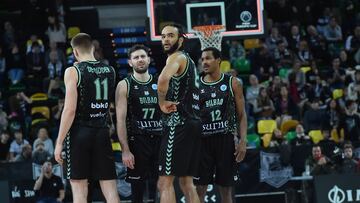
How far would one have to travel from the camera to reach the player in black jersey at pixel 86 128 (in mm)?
10984

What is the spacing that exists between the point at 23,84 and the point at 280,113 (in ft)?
23.2

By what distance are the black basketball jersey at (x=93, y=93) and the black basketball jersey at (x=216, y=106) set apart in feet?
5.84

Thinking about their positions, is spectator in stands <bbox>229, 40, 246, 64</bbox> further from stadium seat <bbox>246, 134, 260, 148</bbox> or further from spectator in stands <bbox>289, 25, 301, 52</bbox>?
stadium seat <bbox>246, 134, 260, 148</bbox>

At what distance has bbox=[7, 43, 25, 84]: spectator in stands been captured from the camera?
24094 mm

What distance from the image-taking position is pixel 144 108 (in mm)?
12383

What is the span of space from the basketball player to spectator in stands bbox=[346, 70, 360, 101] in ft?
32.8

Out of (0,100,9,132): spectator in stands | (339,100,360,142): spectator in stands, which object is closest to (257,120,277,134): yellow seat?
(339,100,360,142): spectator in stands

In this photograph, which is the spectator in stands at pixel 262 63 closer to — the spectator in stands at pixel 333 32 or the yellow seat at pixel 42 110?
the spectator in stands at pixel 333 32

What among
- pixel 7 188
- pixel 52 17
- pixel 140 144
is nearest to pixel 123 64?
pixel 52 17

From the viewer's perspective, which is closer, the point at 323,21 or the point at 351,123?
the point at 351,123

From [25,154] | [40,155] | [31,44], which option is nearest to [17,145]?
[25,154]

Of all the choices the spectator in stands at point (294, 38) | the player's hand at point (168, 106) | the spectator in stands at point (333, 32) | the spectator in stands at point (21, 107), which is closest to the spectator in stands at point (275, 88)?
the spectator in stands at point (294, 38)

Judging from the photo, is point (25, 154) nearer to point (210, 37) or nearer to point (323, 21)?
point (210, 37)

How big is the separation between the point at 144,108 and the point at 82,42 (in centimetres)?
173
